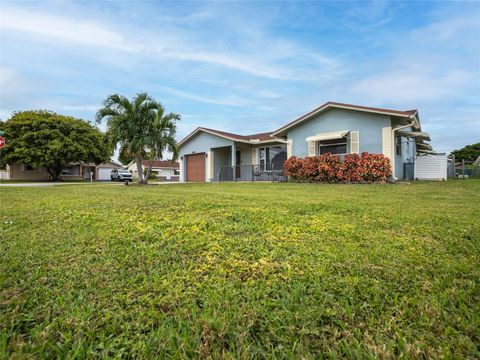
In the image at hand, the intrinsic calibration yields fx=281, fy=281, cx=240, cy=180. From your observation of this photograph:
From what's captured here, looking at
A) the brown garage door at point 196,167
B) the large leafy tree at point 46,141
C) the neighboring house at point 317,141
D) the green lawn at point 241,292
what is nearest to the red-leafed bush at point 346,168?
the neighboring house at point 317,141

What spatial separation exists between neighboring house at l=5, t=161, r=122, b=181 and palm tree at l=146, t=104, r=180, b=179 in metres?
21.6

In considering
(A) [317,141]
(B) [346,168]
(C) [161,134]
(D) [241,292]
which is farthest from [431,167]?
(D) [241,292]

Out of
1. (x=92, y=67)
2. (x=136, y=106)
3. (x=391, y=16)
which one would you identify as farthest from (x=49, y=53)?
(x=391, y=16)

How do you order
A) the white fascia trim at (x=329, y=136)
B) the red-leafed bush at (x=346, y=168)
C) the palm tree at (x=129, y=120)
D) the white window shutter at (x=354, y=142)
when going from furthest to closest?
the palm tree at (x=129, y=120) → the white fascia trim at (x=329, y=136) → the white window shutter at (x=354, y=142) → the red-leafed bush at (x=346, y=168)

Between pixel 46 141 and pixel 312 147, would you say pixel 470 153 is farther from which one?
pixel 46 141

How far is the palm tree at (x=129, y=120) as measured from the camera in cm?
1562

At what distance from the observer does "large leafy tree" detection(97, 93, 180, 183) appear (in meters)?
15.7

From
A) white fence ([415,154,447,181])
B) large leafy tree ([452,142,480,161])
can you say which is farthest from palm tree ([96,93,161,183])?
large leafy tree ([452,142,480,161])

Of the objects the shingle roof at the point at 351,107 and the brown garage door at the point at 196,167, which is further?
the brown garage door at the point at 196,167

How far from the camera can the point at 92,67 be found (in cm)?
1382

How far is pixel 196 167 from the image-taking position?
23.0 meters

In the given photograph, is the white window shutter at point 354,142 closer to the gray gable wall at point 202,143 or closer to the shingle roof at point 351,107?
the shingle roof at point 351,107

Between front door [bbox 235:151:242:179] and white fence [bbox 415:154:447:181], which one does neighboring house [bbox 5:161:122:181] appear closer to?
front door [bbox 235:151:242:179]

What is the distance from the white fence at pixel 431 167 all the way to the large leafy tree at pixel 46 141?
985 inches
